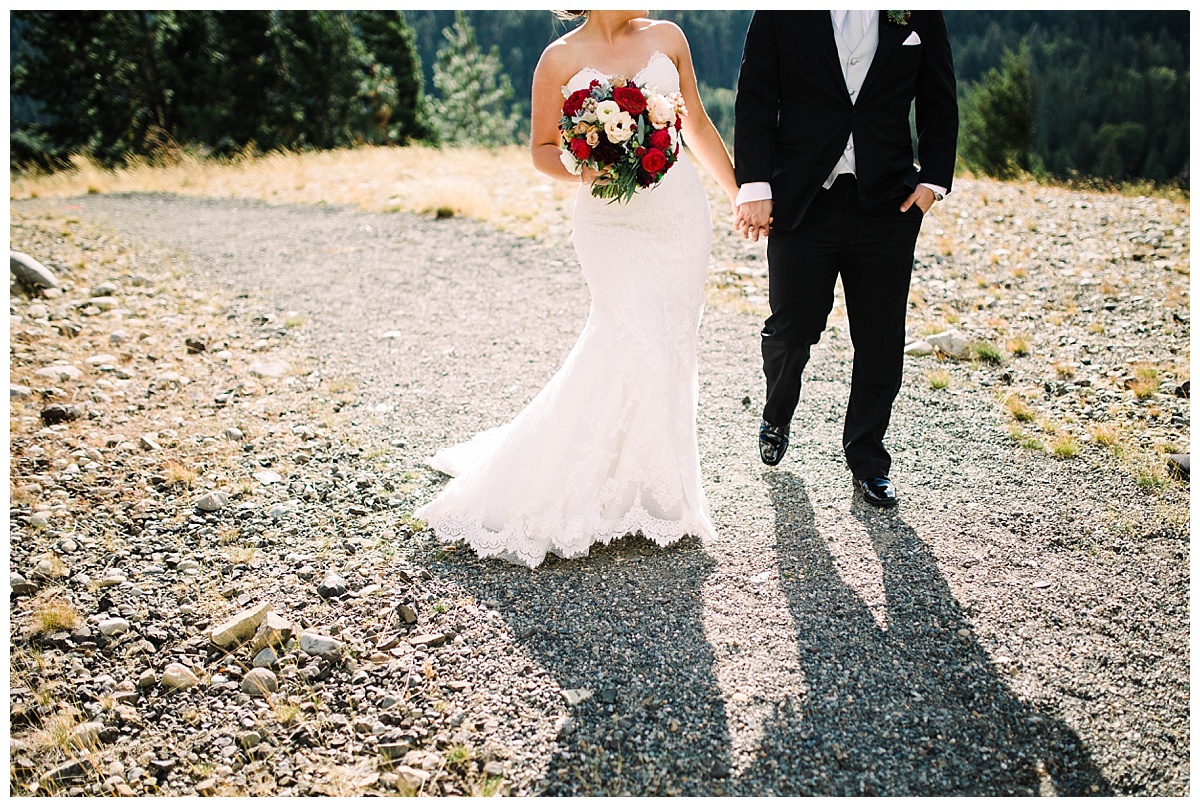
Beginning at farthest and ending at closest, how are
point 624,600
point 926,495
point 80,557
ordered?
1. point 926,495
2. point 80,557
3. point 624,600

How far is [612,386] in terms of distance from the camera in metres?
3.29

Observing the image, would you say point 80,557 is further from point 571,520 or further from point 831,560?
point 831,560

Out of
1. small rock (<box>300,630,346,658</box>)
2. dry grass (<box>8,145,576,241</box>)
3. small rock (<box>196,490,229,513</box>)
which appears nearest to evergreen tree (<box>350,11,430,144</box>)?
dry grass (<box>8,145,576,241</box>)

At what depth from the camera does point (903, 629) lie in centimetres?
283

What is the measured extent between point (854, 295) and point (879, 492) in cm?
Result: 96

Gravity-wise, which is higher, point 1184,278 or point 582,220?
point 582,220

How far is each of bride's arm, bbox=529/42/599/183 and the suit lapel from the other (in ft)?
4.40

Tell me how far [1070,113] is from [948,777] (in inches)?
2910

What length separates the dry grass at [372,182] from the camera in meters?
10.8

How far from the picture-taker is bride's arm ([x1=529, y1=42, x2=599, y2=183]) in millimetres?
3449

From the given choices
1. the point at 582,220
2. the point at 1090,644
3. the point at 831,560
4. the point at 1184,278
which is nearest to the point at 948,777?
the point at 1090,644

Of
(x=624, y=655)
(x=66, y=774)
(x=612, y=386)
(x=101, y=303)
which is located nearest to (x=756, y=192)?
(x=612, y=386)

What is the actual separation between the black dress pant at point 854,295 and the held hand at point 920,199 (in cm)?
4

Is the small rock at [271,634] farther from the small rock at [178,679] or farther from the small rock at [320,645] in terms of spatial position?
the small rock at [178,679]
